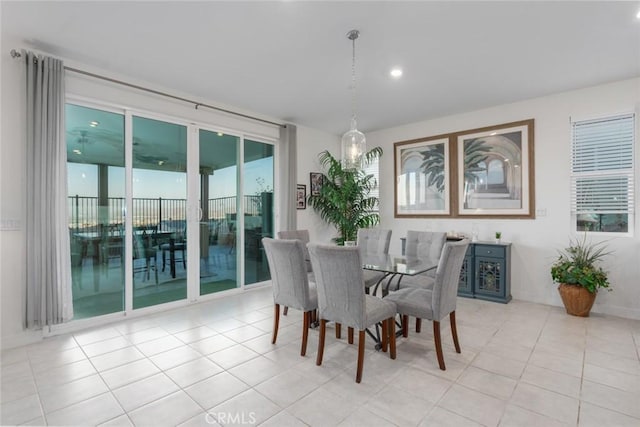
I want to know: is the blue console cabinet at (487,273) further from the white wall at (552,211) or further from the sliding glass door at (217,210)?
the sliding glass door at (217,210)

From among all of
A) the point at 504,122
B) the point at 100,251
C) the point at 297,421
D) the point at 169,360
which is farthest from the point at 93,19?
the point at 504,122

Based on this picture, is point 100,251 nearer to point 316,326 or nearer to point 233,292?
point 233,292

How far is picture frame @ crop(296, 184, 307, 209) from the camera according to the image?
5.39 m

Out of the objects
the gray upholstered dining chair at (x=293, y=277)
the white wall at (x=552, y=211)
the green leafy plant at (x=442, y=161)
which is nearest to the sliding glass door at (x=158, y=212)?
the gray upholstered dining chair at (x=293, y=277)

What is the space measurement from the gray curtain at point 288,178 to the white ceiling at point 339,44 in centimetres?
108

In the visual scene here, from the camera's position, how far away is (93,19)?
2482mm

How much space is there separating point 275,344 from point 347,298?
1.05 metres

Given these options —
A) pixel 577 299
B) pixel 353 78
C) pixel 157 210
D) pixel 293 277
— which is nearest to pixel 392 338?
pixel 293 277

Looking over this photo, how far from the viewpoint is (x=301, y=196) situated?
17.9 ft

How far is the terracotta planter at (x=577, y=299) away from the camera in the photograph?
11.6 feet

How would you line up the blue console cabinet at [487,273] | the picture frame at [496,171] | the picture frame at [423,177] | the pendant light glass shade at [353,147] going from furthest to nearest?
1. the picture frame at [423,177]
2. the picture frame at [496,171]
3. the blue console cabinet at [487,273]
4. the pendant light glass shade at [353,147]

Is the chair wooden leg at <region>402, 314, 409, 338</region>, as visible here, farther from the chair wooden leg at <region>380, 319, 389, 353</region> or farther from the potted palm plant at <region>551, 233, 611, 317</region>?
the potted palm plant at <region>551, 233, 611, 317</region>

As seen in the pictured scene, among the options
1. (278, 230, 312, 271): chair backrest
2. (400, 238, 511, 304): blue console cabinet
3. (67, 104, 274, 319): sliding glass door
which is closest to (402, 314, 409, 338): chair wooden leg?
(278, 230, 312, 271): chair backrest

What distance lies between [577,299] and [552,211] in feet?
3.81
